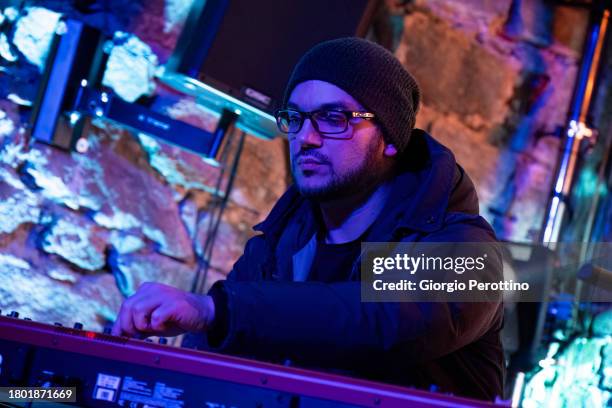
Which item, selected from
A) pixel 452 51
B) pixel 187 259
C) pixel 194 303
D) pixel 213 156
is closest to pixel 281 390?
pixel 194 303

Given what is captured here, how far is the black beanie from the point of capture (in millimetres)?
1724

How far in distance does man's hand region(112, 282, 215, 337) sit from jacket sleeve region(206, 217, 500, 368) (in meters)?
0.06

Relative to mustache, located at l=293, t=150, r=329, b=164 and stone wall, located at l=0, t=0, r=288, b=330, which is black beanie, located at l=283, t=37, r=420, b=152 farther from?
stone wall, located at l=0, t=0, r=288, b=330

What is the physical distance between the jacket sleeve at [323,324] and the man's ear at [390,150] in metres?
0.52

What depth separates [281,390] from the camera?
1013 mm

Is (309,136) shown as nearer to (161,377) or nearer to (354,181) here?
(354,181)

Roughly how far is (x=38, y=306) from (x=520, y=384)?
71.5 inches

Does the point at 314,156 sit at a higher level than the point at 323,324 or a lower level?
higher

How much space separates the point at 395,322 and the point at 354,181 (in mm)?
470

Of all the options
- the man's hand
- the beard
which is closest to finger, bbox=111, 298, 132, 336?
the man's hand

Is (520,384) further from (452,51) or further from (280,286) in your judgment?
(280,286)

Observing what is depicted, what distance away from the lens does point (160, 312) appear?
1180 millimetres

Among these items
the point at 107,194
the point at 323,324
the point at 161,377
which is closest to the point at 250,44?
the point at 107,194

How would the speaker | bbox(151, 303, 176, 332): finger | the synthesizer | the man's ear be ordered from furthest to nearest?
the speaker, the man's ear, bbox(151, 303, 176, 332): finger, the synthesizer
